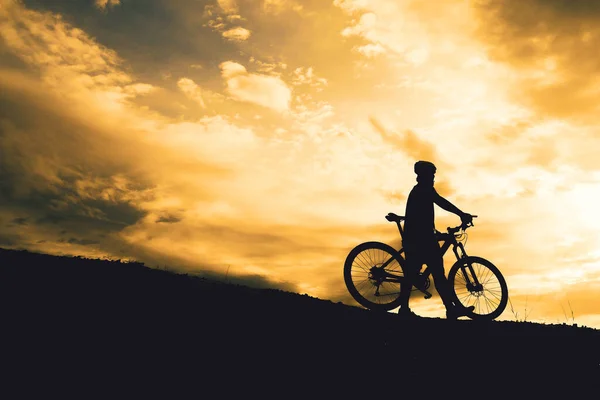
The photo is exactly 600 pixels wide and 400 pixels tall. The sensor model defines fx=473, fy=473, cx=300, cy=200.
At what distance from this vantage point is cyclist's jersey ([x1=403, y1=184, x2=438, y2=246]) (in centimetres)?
884

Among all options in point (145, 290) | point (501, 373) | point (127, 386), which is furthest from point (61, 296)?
point (501, 373)

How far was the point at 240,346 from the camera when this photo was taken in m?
5.70

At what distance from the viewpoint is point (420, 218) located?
885 cm

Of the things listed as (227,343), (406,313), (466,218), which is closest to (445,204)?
(466,218)

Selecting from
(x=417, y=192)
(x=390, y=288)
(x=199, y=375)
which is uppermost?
(x=417, y=192)

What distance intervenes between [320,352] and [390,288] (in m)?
3.25

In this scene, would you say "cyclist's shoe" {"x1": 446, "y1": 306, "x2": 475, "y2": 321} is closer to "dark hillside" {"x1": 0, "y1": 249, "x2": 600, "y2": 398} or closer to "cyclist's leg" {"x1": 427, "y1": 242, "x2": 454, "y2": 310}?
"cyclist's leg" {"x1": 427, "y1": 242, "x2": 454, "y2": 310}

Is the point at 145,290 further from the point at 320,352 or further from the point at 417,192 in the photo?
the point at 417,192

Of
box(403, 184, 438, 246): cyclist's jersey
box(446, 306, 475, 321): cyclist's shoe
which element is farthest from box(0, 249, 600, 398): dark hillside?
box(403, 184, 438, 246): cyclist's jersey

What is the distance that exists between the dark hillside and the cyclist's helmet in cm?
273

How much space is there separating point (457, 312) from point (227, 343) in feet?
16.1

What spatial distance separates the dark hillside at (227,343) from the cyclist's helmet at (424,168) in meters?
Answer: 2.73

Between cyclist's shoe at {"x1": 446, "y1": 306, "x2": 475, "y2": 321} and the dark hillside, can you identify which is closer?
the dark hillside

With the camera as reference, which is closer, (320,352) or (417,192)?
(320,352)
